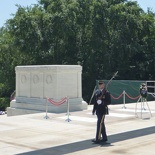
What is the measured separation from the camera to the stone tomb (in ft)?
58.2

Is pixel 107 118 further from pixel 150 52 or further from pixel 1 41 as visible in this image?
pixel 1 41

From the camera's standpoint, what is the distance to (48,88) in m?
18.2

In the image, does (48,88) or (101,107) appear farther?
(48,88)

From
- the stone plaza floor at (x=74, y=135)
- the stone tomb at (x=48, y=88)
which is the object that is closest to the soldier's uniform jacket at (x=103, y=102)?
the stone plaza floor at (x=74, y=135)

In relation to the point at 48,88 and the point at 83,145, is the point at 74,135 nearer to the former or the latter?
the point at 83,145

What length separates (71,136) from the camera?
10898mm

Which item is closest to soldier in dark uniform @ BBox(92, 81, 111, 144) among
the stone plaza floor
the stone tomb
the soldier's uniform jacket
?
the soldier's uniform jacket

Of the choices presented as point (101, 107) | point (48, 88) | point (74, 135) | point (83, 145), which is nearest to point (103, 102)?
point (101, 107)

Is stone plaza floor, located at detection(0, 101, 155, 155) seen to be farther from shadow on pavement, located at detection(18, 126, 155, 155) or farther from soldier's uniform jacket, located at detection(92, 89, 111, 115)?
soldier's uniform jacket, located at detection(92, 89, 111, 115)

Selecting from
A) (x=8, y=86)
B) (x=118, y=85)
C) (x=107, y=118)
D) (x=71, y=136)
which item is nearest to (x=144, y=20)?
(x=118, y=85)

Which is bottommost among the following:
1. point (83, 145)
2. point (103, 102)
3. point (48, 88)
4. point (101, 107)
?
point (83, 145)

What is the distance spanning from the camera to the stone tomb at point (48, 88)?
17.7 metres

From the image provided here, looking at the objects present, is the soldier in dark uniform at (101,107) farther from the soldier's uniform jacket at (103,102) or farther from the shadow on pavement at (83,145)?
the shadow on pavement at (83,145)

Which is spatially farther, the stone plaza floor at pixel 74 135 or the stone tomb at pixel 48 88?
the stone tomb at pixel 48 88
